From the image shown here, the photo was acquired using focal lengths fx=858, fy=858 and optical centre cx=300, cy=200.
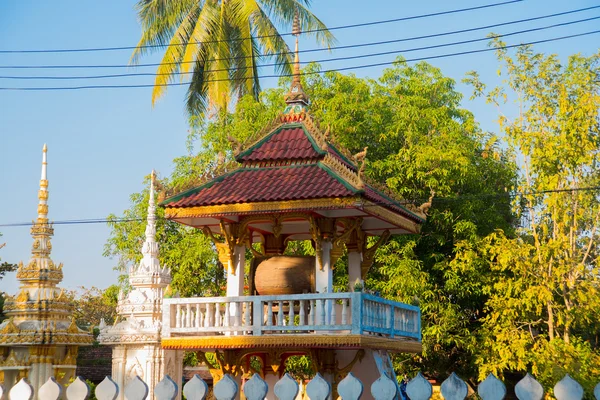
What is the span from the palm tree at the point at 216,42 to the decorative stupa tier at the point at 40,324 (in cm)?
1361

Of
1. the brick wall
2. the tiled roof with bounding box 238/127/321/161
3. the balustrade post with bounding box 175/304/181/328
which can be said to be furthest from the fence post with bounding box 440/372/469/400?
the brick wall

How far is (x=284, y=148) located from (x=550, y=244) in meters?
11.0

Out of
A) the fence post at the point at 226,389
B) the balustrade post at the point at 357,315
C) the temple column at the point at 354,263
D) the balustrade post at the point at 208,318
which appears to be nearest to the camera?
the fence post at the point at 226,389

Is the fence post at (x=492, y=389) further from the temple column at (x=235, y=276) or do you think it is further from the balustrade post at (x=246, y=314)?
the temple column at (x=235, y=276)

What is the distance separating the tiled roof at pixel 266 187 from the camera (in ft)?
48.9

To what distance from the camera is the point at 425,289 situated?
82.9 ft

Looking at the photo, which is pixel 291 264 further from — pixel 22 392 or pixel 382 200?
pixel 22 392

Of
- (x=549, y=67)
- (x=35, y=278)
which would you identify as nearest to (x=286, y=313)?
(x=35, y=278)

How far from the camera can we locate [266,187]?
15.5 m

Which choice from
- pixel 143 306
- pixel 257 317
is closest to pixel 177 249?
pixel 143 306

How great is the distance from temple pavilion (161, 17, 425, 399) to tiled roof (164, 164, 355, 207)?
2cm

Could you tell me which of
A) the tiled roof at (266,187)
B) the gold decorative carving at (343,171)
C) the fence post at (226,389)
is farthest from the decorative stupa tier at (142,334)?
the fence post at (226,389)

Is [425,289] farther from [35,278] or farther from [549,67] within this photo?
[35,278]

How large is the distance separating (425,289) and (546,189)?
4520mm
